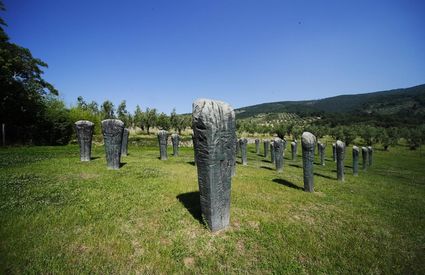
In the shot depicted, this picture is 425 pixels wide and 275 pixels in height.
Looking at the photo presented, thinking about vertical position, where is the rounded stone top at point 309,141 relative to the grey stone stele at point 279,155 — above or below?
above

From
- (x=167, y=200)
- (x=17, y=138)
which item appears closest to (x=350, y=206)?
(x=167, y=200)

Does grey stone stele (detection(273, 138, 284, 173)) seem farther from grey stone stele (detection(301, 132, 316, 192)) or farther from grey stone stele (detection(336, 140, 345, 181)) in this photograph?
grey stone stele (detection(301, 132, 316, 192))

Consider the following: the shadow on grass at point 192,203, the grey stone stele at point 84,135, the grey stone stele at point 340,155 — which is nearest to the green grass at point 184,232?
the shadow on grass at point 192,203

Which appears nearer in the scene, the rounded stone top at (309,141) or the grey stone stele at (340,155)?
the rounded stone top at (309,141)

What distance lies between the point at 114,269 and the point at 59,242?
1742 mm

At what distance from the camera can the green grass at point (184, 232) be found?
4.55 meters

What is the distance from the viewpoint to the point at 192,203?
782 centimetres

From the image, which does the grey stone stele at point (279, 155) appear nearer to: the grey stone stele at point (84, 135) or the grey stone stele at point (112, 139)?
the grey stone stele at point (112, 139)

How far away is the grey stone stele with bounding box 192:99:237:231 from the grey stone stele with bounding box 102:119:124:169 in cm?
876

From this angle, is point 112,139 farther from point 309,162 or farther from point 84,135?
point 309,162

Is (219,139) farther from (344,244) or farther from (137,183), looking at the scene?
(137,183)

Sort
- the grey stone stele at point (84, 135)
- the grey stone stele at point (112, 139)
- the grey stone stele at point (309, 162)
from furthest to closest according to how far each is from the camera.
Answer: the grey stone stele at point (84, 135) < the grey stone stele at point (112, 139) < the grey stone stele at point (309, 162)

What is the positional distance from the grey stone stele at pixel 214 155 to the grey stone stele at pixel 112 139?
28.7 feet

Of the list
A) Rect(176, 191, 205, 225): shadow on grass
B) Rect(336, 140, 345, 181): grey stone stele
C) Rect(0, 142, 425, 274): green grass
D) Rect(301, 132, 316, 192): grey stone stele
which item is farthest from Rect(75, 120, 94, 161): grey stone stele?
Rect(336, 140, 345, 181): grey stone stele
